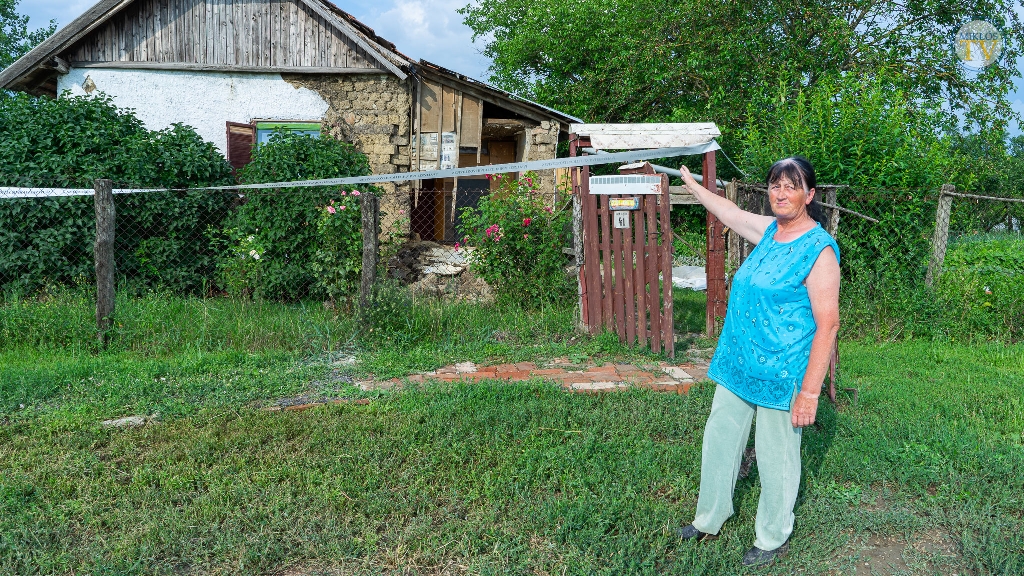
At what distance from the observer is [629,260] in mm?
6133

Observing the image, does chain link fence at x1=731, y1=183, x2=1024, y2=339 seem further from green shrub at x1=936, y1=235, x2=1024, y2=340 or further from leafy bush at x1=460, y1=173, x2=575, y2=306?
leafy bush at x1=460, y1=173, x2=575, y2=306

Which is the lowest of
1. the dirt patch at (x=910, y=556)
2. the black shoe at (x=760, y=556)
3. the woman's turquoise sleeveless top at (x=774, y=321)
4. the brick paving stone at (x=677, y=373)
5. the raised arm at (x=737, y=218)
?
the dirt patch at (x=910, y=556)

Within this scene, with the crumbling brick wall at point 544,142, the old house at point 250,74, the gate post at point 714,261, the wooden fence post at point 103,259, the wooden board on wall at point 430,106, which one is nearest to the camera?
the wooden fence post at point 103,259

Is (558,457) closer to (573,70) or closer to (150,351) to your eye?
(150,351)

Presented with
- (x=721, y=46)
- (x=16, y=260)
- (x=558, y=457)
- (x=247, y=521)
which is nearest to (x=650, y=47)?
(x=721, y=46)

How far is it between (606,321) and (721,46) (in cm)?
1083

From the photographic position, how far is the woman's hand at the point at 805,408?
2590mm

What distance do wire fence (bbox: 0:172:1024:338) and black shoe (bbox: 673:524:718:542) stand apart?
174 inches

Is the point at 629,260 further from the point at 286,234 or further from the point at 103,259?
the point at 103,259

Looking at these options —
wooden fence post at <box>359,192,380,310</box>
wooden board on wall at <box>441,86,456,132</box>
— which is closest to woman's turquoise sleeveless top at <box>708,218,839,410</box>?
wooden fence post at <box>359,192,380,310</box>

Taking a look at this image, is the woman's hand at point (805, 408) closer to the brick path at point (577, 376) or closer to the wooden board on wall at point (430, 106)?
the brick path at point (577, 376)

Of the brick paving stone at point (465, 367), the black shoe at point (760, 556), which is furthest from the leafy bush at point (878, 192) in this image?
the black shoe at point (760, 556)

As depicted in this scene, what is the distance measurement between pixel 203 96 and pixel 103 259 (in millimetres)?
5945

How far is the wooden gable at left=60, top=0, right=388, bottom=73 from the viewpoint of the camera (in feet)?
35.8
